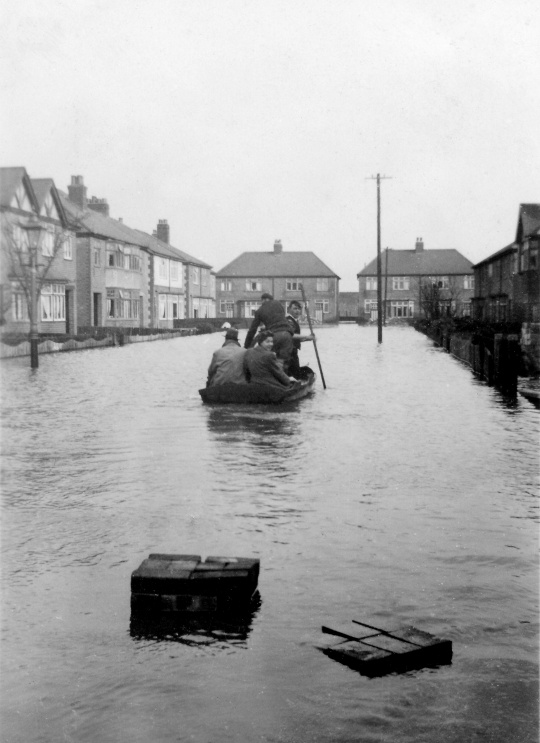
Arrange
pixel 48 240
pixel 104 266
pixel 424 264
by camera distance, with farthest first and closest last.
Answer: pixel 424 264, pixel 104 266, pixel 48 240

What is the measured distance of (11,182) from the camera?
131ft

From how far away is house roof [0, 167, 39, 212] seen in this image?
38531mm

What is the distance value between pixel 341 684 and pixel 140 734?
0.97m

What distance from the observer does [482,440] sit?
39.5ft

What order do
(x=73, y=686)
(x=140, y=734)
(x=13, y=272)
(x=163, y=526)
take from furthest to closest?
1. (x=13, y=272)
2. (x=163, y=526)
3. (x=73, y=686)
4. (x=140, y=734)

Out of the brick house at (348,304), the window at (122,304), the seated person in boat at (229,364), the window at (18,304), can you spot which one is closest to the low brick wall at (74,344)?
the window at (18,304)

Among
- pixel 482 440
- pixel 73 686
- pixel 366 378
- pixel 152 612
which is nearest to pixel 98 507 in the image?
pixel 152 612

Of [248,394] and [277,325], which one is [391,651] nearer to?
[248,394]

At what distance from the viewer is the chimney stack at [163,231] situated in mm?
83738

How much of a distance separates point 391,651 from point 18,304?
131ft

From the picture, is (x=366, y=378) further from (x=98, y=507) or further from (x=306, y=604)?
(x=306, y=604)

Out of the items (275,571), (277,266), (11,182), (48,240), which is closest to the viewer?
(275,571)

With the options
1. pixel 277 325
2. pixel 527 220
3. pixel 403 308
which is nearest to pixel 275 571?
pixel 277 325

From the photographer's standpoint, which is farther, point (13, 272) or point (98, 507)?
point (13, 272)
